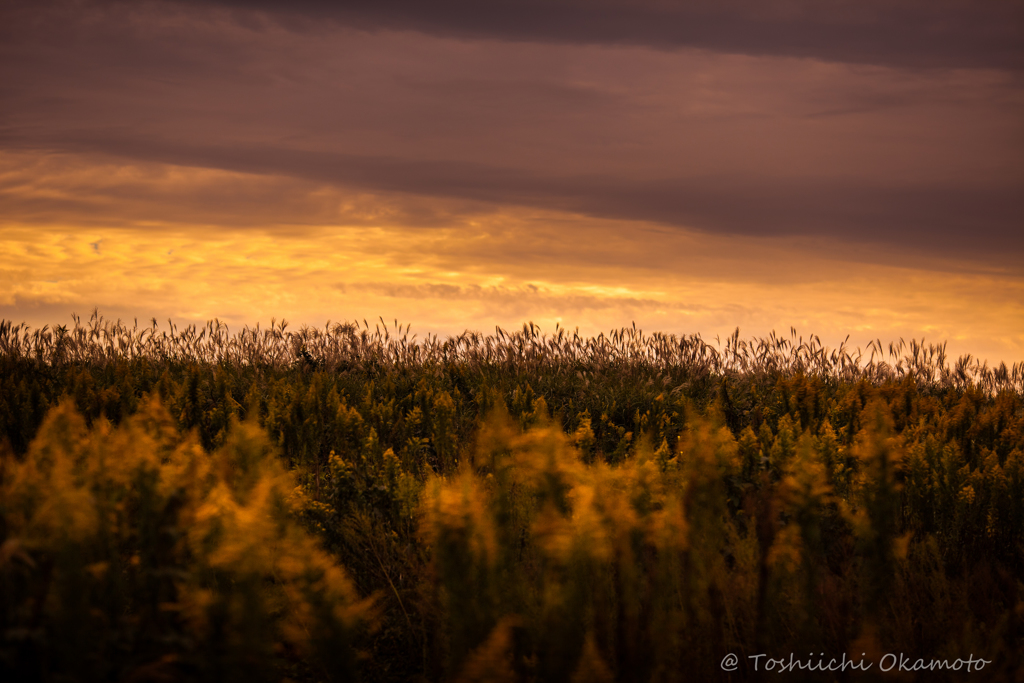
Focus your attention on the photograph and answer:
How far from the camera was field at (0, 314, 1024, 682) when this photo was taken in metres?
2.53

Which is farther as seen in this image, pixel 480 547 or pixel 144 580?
pixel 480 547

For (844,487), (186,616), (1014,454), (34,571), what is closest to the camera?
(186,616)

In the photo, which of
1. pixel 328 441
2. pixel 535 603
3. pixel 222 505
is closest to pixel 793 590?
pixel 535 603

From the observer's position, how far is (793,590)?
3.87 metres

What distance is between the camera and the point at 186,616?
7.95ft

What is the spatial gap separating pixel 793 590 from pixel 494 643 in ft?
6.70

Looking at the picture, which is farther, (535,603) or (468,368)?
(468,368)

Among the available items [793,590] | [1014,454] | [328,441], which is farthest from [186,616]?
[1014,454]

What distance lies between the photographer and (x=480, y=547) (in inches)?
119

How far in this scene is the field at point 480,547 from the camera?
8.29 feet

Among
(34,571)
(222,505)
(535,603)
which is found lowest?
(535,603)

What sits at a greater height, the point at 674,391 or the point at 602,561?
the point at 674,391

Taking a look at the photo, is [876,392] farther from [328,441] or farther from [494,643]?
[494,643]

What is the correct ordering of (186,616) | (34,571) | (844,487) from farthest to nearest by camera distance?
(844,487), (34,571), (186,616)
